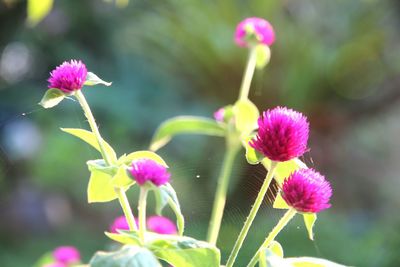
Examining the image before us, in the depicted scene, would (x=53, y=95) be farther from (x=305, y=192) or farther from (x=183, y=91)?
(x=183, y=91)

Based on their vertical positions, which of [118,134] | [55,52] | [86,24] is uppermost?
[86,24]

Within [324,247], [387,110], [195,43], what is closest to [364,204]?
[387,110]

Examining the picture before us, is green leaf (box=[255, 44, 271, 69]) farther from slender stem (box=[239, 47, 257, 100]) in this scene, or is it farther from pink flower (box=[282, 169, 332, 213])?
pink flower (box=[282, 169, 332, 213])

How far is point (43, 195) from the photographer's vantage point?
146 inches

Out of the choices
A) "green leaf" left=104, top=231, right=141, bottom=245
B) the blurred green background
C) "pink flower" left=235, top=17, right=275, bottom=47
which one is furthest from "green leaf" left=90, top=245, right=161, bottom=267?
the blurred green background

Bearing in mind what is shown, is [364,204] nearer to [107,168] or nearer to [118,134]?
[118,134]

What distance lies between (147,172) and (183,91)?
345 cm

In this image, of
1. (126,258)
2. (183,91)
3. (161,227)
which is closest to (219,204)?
(161,227)

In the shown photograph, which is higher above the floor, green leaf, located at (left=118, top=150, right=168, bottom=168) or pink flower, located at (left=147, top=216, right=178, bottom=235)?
pink flower, located at (left=147, top=216, right=178, bottom=235)

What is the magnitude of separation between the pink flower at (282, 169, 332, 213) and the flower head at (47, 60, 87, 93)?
13 centimetres

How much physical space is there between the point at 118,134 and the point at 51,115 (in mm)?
413

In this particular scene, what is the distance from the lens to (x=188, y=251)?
13.9 inches

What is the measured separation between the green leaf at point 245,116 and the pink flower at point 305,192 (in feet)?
0.77

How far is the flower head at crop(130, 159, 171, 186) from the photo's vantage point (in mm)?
359
